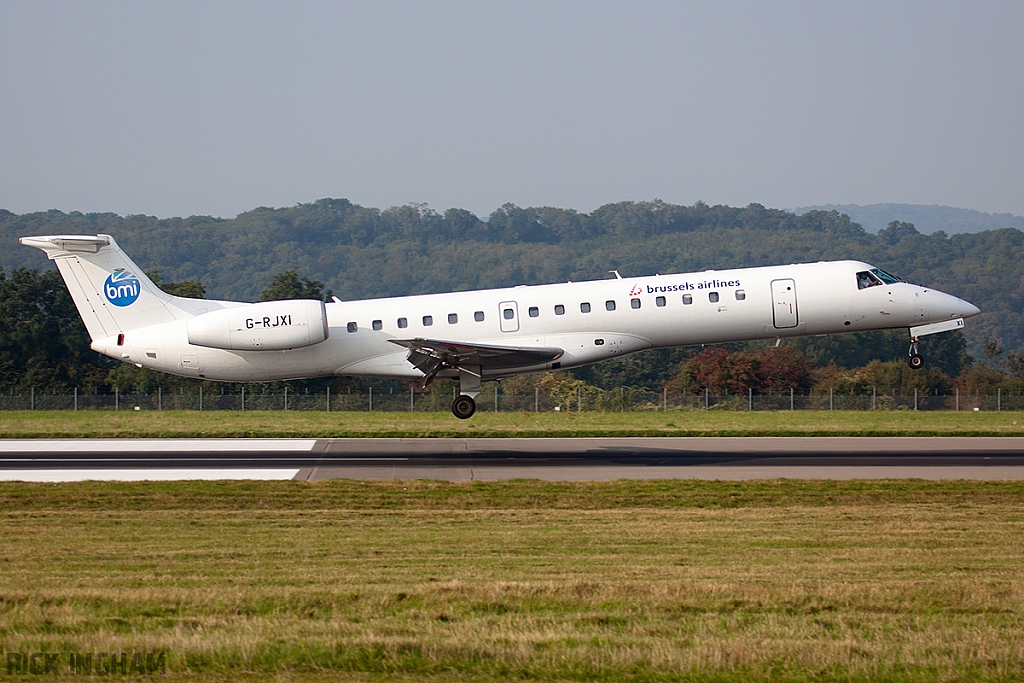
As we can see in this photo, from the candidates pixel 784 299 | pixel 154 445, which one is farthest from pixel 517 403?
pixel 784 299

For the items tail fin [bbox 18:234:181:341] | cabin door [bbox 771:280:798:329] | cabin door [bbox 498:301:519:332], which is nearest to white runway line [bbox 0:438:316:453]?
tail fin [bbox 18:234:181:341]

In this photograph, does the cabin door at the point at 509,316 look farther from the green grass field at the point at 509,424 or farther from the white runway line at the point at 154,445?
the white runway line at the point at 154,445

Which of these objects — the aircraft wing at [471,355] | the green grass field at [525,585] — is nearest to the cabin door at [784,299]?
the aircraft wing at [471,355]

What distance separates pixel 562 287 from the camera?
1098 inches

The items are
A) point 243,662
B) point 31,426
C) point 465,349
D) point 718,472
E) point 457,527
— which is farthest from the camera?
point 31,426

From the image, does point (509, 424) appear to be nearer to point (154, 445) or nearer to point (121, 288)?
point (154, 445)

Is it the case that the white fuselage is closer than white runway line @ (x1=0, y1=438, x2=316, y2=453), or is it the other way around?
the white fuselage

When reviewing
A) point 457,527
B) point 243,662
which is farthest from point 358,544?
point 243,662

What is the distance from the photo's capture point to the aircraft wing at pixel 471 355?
26000 millimetres

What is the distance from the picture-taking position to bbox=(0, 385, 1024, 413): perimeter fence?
46188mm

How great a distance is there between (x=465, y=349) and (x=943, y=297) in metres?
12.9

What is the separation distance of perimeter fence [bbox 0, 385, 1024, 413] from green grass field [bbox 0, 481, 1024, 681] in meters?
27.3

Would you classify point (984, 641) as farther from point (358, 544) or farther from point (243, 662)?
point (358, 544)

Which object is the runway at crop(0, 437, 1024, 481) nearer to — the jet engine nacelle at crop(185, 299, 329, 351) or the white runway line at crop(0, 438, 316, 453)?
the white runway line at crop(0, 438, 316, 453)
